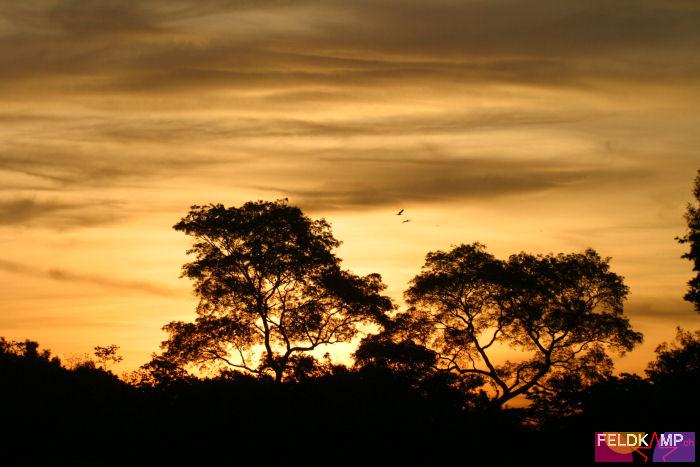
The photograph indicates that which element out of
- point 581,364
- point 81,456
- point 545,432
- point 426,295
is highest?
point 426,295

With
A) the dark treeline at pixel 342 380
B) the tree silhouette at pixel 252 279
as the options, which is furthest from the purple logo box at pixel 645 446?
the tree silhouette at pixel 252 279

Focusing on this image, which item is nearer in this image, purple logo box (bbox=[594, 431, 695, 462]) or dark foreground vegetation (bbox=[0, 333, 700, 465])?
purple logo box (bbox=[594, 431, 695, 462])

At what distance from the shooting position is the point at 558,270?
2502 inches

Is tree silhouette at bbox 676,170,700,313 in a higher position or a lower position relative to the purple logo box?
higher

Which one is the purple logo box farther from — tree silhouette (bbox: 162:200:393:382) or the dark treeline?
tree silhouette (bbox: 162:200:393:382)

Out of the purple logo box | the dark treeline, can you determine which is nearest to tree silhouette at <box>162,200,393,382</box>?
the dark treeline

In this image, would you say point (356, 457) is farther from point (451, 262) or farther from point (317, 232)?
point (451, 262)

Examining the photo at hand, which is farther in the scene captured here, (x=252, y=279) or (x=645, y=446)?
(x=252, y=279)

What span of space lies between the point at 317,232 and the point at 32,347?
33.5 meters

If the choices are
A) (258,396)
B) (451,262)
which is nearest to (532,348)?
(451,262)

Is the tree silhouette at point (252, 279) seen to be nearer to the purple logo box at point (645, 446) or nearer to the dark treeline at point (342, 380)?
the dark treeline at point (342, 380)

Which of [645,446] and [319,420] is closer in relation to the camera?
[645,446]

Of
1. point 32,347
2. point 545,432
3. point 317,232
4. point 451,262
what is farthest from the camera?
point 32,347

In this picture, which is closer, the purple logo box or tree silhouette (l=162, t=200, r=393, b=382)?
the purple logo box
